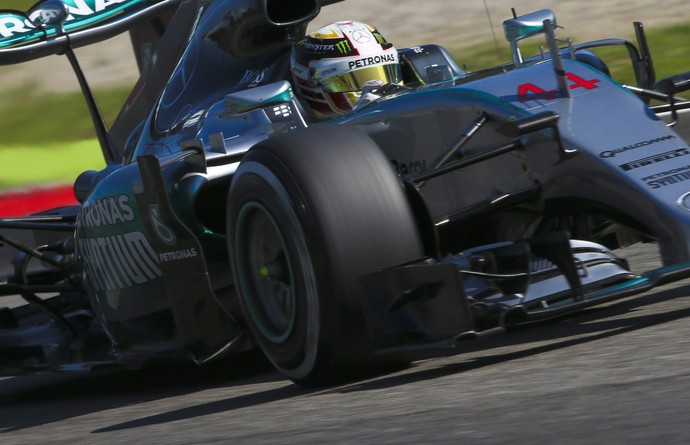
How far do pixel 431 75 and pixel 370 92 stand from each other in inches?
13.4

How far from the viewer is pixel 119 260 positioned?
17.6 feet

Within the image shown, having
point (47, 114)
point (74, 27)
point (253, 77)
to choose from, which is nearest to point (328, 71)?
point (253, 77)

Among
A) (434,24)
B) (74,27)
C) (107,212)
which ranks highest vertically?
(74,27)

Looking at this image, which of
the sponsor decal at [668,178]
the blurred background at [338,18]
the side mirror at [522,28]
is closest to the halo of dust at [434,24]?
the blurred background at [338,18]

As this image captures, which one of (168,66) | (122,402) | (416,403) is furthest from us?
(168,66)

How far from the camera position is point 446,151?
4688mm

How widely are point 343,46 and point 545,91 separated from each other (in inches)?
45.0

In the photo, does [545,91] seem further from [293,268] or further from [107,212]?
[107,212]

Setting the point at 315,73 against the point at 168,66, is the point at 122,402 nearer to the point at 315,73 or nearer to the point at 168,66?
the point at 315,73

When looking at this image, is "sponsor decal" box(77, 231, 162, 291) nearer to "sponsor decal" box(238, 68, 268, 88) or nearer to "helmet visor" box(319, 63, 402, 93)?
"helmet visor" box(319, 63, 402, 93)

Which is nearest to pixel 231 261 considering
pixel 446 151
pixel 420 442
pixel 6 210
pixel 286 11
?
pixel 446 151

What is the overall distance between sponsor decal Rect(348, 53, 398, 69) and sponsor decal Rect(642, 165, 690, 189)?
165 cm

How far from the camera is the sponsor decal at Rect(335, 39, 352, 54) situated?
227 inches

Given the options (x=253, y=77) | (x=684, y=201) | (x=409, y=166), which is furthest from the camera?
(x=253, y=77)
